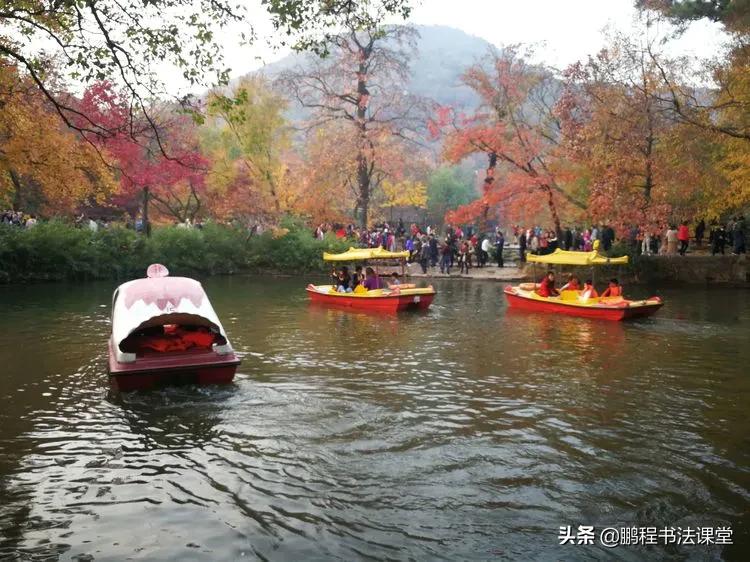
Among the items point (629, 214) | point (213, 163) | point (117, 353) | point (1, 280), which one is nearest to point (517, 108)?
point (629, 214)

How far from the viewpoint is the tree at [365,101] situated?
126 ft

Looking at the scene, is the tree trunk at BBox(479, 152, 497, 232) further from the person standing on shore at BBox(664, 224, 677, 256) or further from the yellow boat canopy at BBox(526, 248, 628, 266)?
the yellow boat canopy at BBox(526, 248, 628, 266)

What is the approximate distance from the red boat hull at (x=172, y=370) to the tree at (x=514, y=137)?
2468 cm

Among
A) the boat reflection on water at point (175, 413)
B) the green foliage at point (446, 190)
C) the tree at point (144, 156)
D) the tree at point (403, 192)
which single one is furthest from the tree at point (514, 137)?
the green foliage at point (446, 190)

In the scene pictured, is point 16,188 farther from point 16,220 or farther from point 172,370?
point 172,370

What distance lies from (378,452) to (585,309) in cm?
1406

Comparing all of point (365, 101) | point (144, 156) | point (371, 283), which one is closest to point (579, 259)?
point (371, 283)

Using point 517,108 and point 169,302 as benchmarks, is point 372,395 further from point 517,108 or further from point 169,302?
point 517,108

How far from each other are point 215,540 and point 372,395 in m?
5.41

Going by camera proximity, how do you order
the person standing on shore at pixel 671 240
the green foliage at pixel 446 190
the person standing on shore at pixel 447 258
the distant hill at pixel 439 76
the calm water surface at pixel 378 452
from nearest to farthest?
the calm water surface at pixel 378 452 < the person standing on shore at pixel 671 240 < the person standing on shore at pixel 447 258 < the green foliage at pixel 446 190 < the distant hill at pixel 439 76

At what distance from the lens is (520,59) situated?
3650 centimetres

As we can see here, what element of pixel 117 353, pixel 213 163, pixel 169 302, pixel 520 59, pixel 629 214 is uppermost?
pixel 520 59

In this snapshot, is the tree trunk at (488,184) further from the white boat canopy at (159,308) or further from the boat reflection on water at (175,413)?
the boat reflection on water at (175,413)

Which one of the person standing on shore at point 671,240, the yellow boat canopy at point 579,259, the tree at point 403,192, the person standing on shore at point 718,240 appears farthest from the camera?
the tree at point 403,192
